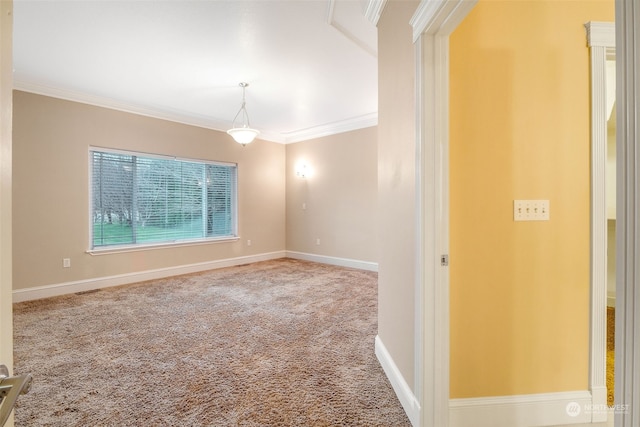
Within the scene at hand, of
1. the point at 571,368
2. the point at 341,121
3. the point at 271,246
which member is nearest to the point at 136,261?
the point at 271,246

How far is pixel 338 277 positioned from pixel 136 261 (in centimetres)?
314

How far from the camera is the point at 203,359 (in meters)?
2.21

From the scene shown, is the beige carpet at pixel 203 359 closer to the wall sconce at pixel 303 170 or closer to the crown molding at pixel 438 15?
the crown molding at pixel 438 15

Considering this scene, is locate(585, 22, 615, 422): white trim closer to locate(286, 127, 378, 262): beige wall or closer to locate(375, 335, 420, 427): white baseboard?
locate(375, 335, 420, 427): white baseboard

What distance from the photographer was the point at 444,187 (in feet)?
4.69

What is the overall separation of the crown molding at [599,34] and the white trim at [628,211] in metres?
1.61

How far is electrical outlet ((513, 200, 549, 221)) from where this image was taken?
61.6 inches

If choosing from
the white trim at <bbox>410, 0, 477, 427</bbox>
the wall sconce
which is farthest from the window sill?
the white trim at <bbox>410, 0, 477, 427</bbox>

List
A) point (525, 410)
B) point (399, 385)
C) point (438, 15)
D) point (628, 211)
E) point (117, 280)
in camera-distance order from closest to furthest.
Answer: point (628, 211)
point (438, 15)
point (525, 410)
point (399, 385)
point (117, 280)

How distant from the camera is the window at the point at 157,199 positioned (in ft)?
13.8

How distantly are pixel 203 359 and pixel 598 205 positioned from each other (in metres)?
2.75

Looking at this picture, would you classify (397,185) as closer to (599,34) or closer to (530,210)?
(530,210)

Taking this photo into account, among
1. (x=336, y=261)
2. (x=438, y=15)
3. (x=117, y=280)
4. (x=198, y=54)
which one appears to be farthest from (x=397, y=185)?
(x=117, y=280)

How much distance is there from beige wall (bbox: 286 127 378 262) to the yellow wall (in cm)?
351
